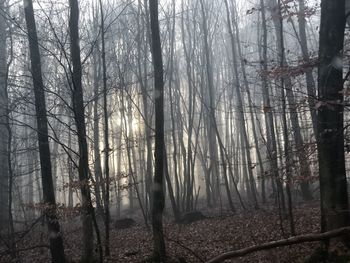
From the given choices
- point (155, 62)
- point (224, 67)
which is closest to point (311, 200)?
point (155, 62)

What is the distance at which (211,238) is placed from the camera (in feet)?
40.1

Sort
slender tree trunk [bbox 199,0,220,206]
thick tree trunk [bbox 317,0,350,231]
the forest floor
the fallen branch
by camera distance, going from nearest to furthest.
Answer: the fallen branch < thick tree trunk [bbox 317,0,350,231] < the forest floor < slender tree trunk [bbox 199,0,220,206]

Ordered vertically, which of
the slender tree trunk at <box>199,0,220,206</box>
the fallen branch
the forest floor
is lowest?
the forest floor

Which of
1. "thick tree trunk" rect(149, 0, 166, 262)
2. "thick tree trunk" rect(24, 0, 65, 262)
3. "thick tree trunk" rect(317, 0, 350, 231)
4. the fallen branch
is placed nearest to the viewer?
the fallen branch

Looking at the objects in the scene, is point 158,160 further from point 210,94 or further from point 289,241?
point 210,94

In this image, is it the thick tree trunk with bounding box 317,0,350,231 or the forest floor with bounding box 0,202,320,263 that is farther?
the forest floor with bounding box 0,202,320,263

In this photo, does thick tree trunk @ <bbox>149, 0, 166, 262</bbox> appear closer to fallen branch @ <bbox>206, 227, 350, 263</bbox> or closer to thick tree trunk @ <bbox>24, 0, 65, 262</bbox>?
thick tree trunk @ <bbox>24, 0, 65, 262</bbox>

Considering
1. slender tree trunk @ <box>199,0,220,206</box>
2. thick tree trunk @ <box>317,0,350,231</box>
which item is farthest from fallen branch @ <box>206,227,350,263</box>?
slender tree trunk @ <box>199,0,220,206</box>

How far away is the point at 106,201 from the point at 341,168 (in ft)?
18.6

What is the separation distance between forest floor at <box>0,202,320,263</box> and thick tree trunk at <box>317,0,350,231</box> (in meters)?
1.29

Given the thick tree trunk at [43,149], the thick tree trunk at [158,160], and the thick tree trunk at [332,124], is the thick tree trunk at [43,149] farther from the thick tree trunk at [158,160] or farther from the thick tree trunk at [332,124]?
the thick tree trunk at [332,124]

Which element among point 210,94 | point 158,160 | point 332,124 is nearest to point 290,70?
point 332,124

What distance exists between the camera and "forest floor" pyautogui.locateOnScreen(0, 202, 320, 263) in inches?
382

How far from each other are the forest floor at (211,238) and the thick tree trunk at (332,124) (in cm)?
129
